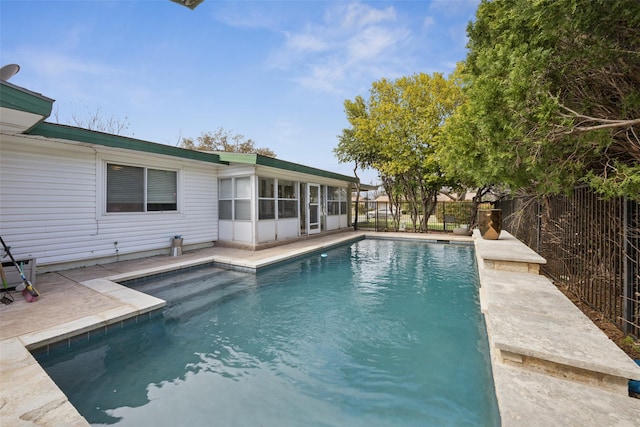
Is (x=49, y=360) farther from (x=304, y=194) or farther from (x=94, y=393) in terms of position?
(x=304, y=194)

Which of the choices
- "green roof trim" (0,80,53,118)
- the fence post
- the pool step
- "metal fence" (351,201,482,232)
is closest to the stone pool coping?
the pool step

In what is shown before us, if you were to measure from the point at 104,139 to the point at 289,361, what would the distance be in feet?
19.0

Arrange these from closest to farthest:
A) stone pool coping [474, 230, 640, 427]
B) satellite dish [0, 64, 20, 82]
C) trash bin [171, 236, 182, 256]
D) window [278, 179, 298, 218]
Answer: stone pool coping [474, 230, 640, 427] → satellite dish [0, 64, 20, 82] → trash bin [171, 236, 182, 256] → window [278, 179, 298, 218]

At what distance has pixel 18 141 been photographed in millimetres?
5055

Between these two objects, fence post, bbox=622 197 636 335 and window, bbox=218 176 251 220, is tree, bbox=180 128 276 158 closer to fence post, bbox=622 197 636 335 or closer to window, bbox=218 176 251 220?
window, bbox=218 176 251 220

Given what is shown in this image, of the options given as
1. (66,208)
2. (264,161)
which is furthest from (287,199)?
(66,208)

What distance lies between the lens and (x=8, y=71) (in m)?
4.09

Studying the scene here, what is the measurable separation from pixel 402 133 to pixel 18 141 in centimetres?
1186

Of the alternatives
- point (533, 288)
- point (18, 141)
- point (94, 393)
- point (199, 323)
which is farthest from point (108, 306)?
point (533, 288)

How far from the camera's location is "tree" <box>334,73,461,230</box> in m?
11.4

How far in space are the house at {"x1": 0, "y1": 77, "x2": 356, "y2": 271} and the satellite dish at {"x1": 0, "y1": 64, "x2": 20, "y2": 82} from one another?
73 cm

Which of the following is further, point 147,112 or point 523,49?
point 147,112

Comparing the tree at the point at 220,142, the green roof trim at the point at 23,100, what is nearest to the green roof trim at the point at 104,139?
the green roof trim at the point at 23,100

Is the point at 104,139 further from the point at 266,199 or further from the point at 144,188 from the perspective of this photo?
the point at 266,199
